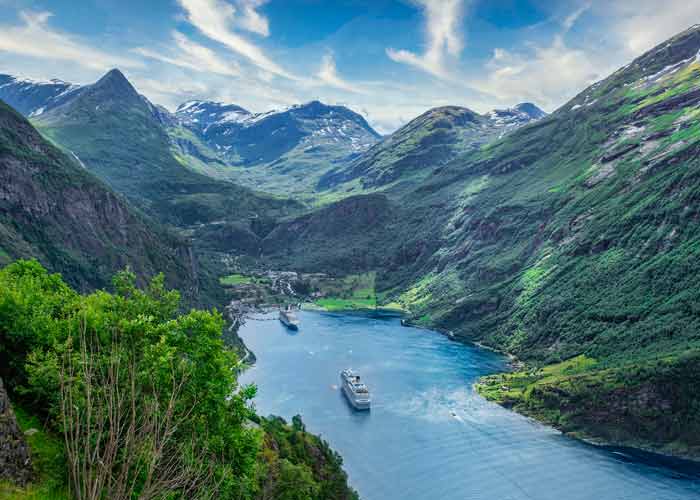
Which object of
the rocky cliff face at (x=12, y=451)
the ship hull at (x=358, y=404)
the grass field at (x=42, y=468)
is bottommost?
the ship hull at (x=358, y=404)

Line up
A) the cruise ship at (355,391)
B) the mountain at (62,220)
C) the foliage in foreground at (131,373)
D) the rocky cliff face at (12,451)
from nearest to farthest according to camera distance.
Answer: the rocky cliff face at (12,451)
the foliage in foreground at (131,373)
the cruise ship at (355,391)
the mountain at (62,220)

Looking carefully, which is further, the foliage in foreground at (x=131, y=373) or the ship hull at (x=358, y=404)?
the ship hull at (x=358, y=404)

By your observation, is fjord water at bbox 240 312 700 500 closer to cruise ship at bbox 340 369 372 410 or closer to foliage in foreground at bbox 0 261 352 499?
cruise ship at bbox 340 369 372 410

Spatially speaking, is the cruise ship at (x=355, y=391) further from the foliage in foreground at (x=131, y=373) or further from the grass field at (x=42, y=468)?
the grass field at (x=42, y=468)

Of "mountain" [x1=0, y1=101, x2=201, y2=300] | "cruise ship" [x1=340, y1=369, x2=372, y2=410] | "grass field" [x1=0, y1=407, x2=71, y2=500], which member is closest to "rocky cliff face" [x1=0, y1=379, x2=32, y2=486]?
"grass field" [x1=0, y1=407, x2=71, y2=500]

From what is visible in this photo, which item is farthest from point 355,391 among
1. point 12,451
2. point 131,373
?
point 12,451

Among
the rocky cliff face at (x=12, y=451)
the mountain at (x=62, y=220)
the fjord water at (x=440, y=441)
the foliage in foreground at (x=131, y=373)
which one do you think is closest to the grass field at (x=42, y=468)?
the foliage in foreground at (x=131, y=373)

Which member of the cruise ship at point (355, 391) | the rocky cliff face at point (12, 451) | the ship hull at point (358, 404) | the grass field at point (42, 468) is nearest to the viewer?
the grass field at point (42, 468)

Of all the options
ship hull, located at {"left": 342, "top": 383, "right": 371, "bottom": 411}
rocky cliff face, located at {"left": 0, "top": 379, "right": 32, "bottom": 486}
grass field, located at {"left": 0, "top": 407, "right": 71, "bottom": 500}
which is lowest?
ship hull, located at {"left": 342, "top": 383, "right": 371, "bottom": 411}
